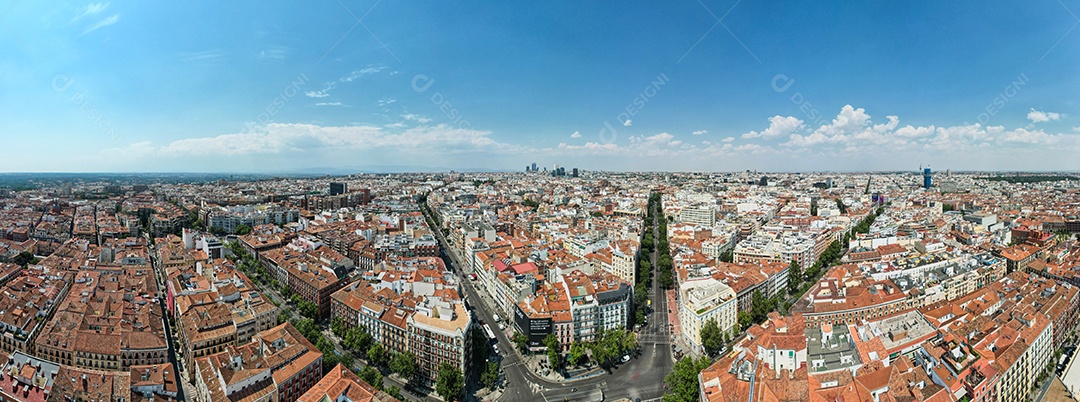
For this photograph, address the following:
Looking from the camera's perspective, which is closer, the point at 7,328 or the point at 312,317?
the point at 7,328

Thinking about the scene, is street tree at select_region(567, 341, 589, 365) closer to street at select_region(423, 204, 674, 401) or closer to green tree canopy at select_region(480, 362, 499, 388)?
street at select_region(423, 204, 674, 401)

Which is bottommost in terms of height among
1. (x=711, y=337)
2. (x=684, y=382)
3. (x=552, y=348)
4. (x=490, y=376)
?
(x=490, y=376)

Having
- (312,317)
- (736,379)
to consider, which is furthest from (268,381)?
(736,379)

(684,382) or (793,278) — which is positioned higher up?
(793,278)

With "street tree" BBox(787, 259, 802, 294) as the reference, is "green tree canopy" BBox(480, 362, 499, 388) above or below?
below

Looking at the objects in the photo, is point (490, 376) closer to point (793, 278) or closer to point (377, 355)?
point (377, 355)

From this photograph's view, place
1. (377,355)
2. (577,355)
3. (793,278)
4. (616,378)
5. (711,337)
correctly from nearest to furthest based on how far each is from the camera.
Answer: (616,378) → (377,355) → (577,355) → (711,337) → (793,278)

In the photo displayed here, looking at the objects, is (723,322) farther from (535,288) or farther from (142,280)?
(142,280)

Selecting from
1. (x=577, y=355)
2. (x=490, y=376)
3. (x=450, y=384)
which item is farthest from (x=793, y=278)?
(x=450, y=384)

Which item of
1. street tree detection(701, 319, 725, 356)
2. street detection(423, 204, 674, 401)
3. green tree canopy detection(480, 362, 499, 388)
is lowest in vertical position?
street detection(423, 204, 674, 401)

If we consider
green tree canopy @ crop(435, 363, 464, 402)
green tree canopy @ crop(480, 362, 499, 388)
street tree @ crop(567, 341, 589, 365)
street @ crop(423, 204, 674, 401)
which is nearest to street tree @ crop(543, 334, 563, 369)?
street tree @ crop(567, 341, 589, 365)

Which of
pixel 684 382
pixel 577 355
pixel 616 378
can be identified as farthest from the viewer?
pixel 577 355
